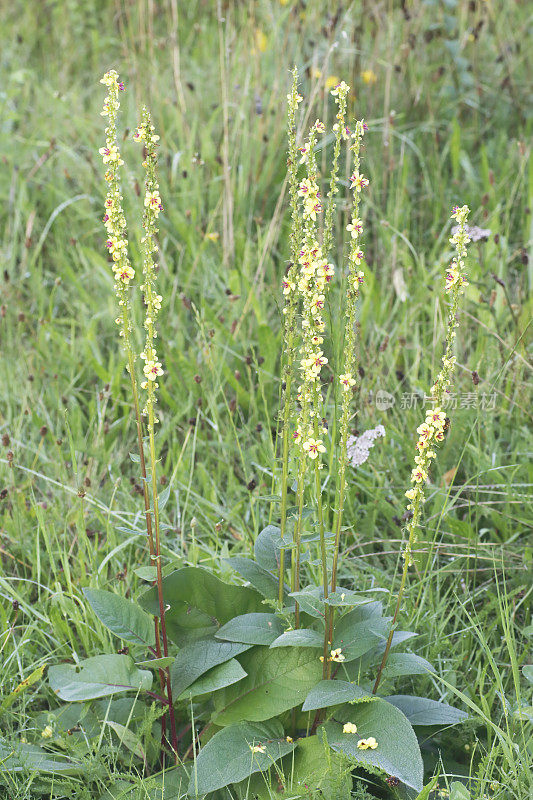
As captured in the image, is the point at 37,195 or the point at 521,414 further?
the point at 37,195

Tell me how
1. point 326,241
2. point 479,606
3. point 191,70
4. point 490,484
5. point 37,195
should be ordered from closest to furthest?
point 326,241
point 479,606
point 490,484
point 37,195
point 191,70

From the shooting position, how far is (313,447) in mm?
1411

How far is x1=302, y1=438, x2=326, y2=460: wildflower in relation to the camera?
1388 mm

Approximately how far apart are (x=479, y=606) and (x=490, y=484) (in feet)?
1.21

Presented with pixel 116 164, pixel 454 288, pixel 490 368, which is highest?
pixel 116 164

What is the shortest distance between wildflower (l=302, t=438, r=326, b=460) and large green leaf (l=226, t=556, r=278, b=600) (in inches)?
14.9

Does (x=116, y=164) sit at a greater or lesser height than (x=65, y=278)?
greater

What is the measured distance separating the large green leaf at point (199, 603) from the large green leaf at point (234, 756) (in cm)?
23

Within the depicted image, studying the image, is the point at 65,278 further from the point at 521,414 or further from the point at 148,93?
the point at 521,414

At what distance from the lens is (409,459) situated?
222cm

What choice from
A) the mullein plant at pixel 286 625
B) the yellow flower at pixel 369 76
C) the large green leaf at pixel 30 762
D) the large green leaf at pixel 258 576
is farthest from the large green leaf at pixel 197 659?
the yellow flower at pixel 369 76

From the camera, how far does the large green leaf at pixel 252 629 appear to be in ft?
5.14

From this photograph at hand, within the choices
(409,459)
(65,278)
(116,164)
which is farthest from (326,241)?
(65,278)

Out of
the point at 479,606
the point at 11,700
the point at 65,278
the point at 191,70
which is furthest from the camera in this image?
the point at 191,70
